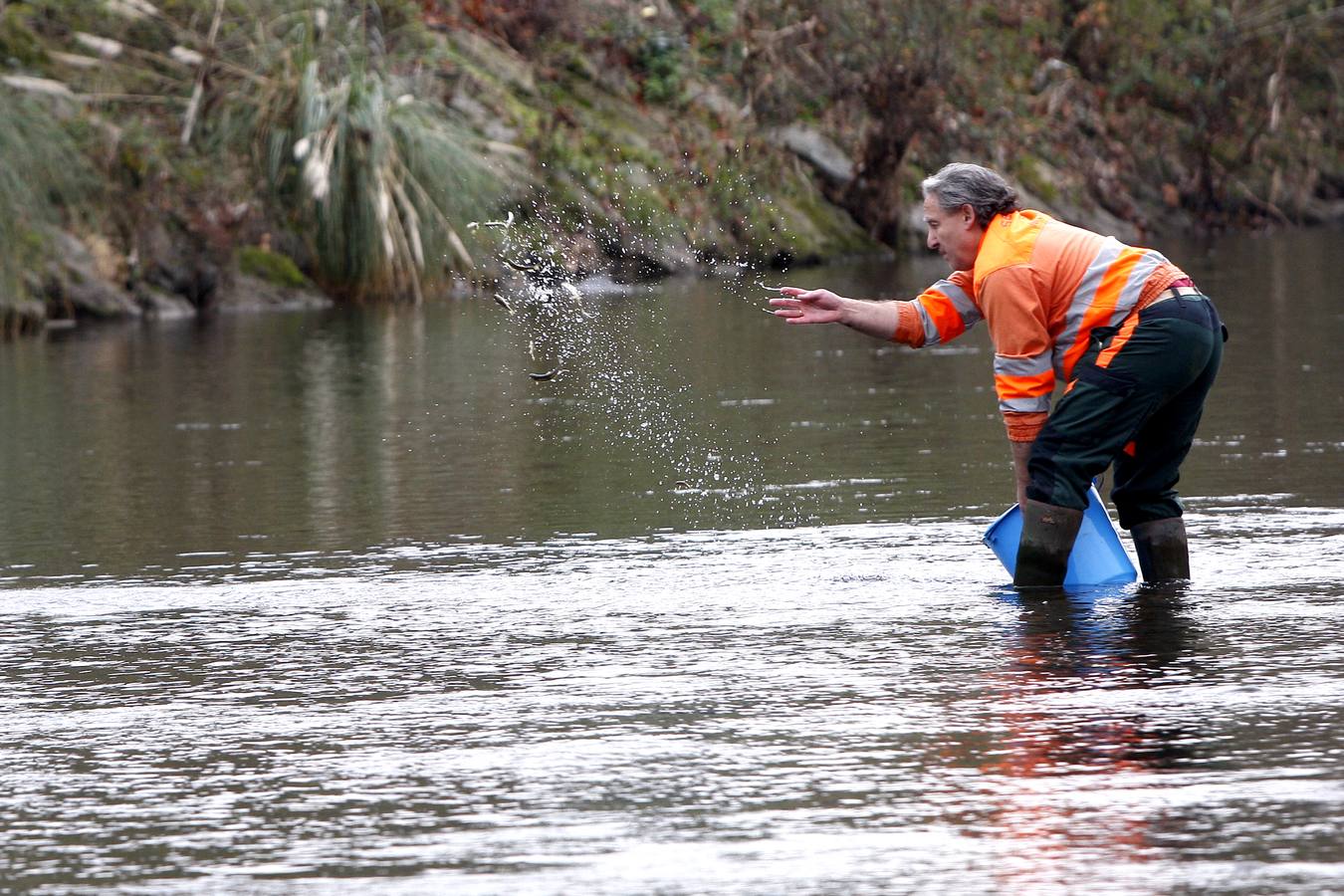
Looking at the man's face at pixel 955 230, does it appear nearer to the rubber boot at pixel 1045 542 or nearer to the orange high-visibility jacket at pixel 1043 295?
the orange high-visibility jacket at pixel 1043 295

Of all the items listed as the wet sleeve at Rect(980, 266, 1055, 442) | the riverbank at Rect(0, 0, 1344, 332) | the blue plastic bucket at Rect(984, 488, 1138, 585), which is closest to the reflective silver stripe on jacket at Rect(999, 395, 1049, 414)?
the wet sleeve at Rect(980, 266, 1055, 442)

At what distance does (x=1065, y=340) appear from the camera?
20.9 ft

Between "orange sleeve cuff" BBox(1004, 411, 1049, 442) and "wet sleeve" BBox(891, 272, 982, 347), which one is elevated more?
"wet sleeve" BBox(891, 272, 982, 347)

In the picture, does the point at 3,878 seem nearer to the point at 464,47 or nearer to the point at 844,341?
the point at 844,341

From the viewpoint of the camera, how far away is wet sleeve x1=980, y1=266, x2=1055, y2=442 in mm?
6168

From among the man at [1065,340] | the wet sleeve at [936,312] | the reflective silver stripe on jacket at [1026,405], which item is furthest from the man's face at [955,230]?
the reflective silver stripe on jacket at [1026,405]

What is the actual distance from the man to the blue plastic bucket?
16cm

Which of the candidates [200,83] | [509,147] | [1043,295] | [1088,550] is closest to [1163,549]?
[1088,550]

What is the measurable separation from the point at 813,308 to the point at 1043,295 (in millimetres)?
→ 710

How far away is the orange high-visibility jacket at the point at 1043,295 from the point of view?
6188 mm

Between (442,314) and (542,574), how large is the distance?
14.9 meters

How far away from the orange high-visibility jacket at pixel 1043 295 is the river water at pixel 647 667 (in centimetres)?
62

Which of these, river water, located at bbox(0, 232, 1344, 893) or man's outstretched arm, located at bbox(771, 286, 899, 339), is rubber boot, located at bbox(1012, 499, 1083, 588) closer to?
river water, located at bbox(0, 232, 1344, 893)

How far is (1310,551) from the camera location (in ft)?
23.3
